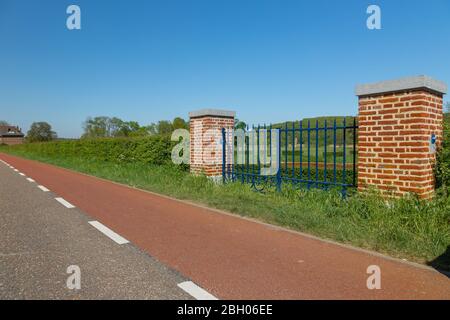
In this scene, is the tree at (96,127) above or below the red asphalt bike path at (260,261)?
above

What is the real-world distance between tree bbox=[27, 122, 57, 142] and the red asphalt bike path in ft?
330

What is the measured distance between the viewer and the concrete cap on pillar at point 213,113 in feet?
32.4

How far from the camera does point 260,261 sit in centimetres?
387

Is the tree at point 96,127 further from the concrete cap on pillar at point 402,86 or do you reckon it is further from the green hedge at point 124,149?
the concrete cap on pillar at point 402,86

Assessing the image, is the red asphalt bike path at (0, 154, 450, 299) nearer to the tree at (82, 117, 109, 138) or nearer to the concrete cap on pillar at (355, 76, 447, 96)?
the concrete cap on pillar at (355, 76, 447, 96)

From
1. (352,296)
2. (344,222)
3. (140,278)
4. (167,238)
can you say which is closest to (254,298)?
(352,296)

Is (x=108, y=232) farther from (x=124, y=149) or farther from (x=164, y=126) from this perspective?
(x=164, y=126)

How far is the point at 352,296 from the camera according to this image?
301 centimetres

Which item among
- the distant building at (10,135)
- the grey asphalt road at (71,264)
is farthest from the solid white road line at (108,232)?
the distant building at (10,135)

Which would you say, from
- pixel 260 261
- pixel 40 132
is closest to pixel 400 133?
pixel 260 261

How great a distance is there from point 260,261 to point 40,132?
346 feet

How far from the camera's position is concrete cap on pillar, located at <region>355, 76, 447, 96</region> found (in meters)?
5.25

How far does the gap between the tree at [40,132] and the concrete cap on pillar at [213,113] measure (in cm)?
9691

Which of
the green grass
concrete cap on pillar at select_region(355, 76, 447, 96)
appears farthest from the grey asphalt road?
concrete cap on pillar at select_region(355, 76, 447, 96)
